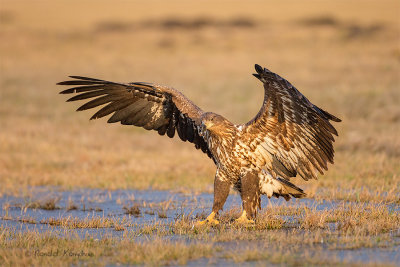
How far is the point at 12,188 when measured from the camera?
12695mm

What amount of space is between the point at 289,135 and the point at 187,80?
19.0 m

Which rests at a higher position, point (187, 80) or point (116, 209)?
point (187, 80)

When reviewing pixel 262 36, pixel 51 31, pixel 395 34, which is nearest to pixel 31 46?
pixel 51 31

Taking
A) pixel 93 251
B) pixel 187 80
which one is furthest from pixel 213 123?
pixel 187 80

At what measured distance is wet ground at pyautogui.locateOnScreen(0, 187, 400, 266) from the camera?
8188 millimetres

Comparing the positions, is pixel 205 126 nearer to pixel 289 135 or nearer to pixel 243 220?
pixel 289 135

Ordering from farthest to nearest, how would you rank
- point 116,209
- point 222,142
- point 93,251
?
1. point 116,209
2. point 222,142
3. point 93,251

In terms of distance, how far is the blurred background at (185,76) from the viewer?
46.6ft

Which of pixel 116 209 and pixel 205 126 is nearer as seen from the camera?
pixel 205 126

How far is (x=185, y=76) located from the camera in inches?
1126

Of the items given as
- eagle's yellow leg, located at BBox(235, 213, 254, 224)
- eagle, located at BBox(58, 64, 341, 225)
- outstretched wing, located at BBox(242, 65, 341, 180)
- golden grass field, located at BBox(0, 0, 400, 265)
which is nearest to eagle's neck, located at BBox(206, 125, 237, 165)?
eagle, located at BBox(58, 64, 341, 225)

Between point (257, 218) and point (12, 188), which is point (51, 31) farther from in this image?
point (257, 218)

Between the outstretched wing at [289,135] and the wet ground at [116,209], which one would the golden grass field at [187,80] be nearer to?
the wet ground at [116,209]

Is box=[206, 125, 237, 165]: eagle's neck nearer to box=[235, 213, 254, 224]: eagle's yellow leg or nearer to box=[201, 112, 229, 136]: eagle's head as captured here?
box=[201, 112, 229, 136]: eagle's head
